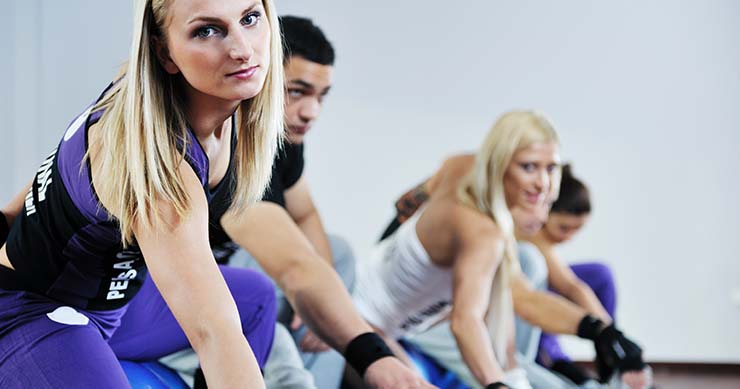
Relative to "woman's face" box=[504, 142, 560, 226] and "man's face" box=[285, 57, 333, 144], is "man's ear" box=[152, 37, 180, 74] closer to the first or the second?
"man's face" box=[285, 57, 333, 144]

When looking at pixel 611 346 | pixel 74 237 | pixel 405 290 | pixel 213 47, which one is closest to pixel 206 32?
pixel 213 47

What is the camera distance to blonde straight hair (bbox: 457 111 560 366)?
2549mm

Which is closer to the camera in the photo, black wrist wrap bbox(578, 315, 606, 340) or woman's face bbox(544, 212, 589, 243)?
black wrist wrap bbox(578, 315, 606, 340)

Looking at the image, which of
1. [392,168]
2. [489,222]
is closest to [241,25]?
[489,222]

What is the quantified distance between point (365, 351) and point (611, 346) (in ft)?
4.49

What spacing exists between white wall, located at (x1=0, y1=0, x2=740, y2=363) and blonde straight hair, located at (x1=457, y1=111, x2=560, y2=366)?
149cm

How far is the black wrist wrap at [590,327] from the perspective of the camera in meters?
2.74

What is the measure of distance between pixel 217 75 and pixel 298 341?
3.49 feet

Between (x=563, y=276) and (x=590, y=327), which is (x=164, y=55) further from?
(x=563, y=276)

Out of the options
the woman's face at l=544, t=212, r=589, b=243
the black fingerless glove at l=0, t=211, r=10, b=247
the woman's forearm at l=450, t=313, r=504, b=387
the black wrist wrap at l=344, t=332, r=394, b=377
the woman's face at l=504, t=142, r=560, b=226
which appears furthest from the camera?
the woman's face at l=544, t=212, r=589, b=243

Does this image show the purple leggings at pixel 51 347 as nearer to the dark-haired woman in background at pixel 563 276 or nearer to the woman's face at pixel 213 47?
the woman's face at pixel 213 47

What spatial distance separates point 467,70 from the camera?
4453 mm

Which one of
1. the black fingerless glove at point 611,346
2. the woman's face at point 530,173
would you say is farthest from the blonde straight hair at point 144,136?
the black fingerless glove at point 611,346

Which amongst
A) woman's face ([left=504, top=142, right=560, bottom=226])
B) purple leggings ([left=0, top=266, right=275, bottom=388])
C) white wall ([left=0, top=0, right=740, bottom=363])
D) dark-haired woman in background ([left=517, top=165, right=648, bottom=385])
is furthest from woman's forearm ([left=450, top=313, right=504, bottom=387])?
white wall ([left=0, top=0, right=740, bottom=363])
